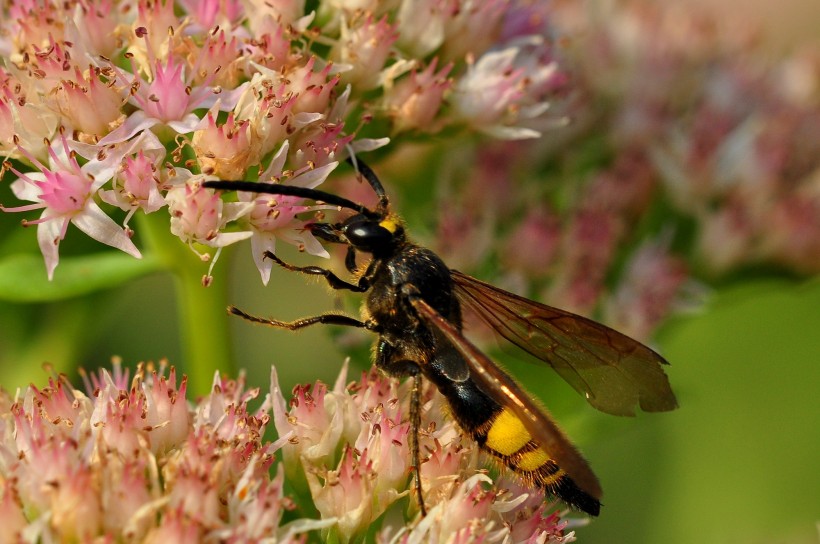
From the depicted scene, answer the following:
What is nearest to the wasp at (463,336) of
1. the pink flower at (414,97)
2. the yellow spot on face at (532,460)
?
the yellow spot on face at (532,460)

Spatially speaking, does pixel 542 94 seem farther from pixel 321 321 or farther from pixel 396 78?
pixel 321 321

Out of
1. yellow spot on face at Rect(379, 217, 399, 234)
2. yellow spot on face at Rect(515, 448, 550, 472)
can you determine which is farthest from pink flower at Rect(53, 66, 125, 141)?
yellow spot on face at Rect(515, 448, 550, 472)

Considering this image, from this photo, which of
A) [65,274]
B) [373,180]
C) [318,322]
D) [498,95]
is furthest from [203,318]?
[498,95]

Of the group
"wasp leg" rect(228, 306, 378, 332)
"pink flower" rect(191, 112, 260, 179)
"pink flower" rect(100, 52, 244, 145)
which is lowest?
"wasp leg" rect(228, 306, 378, 332)

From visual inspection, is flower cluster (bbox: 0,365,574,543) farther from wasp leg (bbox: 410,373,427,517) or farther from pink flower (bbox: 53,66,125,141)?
pink flower (bbox: 53,66,125,141)

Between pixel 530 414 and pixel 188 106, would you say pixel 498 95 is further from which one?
pixel 530 414

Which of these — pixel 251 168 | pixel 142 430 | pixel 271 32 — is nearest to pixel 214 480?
pixel 142 430
